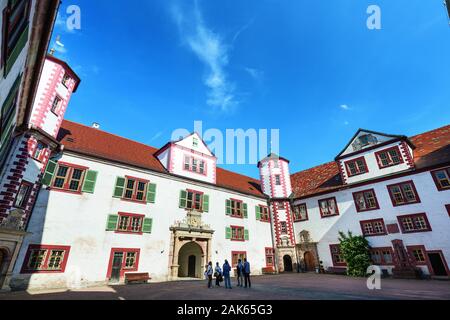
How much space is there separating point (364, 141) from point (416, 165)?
5125mm

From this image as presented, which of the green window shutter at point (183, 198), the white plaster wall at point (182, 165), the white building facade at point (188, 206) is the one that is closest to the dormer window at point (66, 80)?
the white building facade at point (188, 206)

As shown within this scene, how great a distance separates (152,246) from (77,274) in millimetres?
5005

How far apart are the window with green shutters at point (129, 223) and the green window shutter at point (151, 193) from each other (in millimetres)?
1499

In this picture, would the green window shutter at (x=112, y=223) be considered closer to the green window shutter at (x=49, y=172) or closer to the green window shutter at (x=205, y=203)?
the green window shutter at (x=49, y=172)

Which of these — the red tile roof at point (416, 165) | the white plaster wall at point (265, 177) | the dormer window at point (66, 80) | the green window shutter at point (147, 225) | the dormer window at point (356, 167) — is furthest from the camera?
the white plaster wall at point (265, 177)

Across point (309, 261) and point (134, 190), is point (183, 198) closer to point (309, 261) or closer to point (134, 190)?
point (134, 190)

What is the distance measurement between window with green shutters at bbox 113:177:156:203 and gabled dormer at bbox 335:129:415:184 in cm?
2025

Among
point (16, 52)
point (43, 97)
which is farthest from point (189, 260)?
point (16, 52)

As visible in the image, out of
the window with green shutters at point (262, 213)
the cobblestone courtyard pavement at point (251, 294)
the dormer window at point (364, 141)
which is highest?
the dormer window at point (364, 141)

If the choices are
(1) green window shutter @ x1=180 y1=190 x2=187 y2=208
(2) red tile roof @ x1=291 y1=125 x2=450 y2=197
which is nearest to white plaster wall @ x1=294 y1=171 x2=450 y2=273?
(2) red tile roof @ x1=291 y1=125 x2=450 y2=197

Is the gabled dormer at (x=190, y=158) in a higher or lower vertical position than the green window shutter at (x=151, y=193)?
higher

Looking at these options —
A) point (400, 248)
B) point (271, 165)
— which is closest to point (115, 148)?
point (271, 165)

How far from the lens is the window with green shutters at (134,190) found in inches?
672
